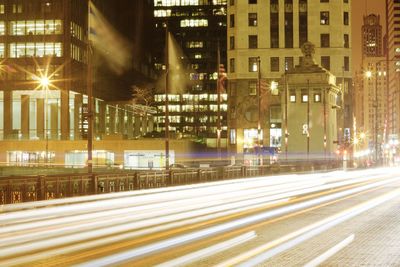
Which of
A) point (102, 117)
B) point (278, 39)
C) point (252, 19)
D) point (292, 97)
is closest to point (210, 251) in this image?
point (292, 97)

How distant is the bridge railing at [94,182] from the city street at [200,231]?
4.63 metres

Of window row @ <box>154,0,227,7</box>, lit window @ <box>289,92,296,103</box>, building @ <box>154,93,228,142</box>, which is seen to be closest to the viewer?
lit window @ <box>289,92,296,103</box>

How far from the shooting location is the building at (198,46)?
615ft

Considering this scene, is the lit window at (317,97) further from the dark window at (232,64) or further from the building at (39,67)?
the dark window at (232,64)

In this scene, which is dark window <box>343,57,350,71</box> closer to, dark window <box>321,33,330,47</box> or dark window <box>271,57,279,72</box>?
dark window <box>321,33,330,47</box>

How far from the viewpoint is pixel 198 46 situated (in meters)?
192

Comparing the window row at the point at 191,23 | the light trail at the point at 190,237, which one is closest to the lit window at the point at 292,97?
the light trail at the point at 190,237

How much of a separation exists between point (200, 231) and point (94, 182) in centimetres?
1547

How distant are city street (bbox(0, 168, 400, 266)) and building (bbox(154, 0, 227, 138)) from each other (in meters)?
156

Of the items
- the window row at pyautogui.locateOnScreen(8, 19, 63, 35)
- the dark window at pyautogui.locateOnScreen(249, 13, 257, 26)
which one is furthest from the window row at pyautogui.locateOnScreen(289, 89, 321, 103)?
the window row at pyautogui.locateOnScreen(8, 19, 63, 35)

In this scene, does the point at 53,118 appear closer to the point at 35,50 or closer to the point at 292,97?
Answer: the point at 35,50

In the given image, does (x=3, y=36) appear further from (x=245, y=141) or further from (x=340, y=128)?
(x=340, y=128)

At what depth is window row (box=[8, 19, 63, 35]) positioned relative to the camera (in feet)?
328

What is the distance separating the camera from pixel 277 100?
341 ft
